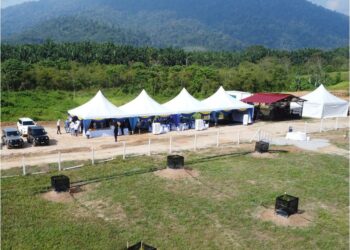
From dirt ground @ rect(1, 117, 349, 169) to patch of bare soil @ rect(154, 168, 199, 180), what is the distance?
4.21 meters

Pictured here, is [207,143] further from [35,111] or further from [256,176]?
[35,111]

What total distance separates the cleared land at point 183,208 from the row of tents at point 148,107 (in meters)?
8.56

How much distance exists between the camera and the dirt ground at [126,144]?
2280 centimetres

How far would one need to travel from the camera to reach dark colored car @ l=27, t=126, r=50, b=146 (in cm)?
2555

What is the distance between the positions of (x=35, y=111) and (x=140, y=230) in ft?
97.3

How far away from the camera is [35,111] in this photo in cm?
3966

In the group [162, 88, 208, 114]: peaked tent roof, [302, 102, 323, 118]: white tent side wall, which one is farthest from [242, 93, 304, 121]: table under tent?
[162, 88, 208, 114]: peaked tent roof

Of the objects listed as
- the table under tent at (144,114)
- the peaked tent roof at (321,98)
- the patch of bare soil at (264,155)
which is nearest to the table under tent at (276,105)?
the peaked tent roof at (321,98)

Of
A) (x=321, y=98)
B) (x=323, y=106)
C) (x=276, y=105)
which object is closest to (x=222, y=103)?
(x=276, y=105)

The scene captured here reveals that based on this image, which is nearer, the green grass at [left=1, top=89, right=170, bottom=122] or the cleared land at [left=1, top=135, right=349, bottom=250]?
the cleared land at [left=1, top=135, right=349, bottom=250]

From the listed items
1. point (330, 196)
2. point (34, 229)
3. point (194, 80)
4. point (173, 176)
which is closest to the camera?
point (34, 229)

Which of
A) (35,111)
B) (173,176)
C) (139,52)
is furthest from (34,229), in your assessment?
(139,52)

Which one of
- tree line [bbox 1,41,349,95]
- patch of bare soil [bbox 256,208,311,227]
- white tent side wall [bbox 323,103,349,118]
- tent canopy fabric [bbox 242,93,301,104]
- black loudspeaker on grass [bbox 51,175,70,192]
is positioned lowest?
patch of bare soil [bbox 256,208,311,227]

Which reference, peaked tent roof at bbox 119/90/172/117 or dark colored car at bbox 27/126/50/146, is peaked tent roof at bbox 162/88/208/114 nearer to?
peaked tent roof at bbox 119/90/172/117
